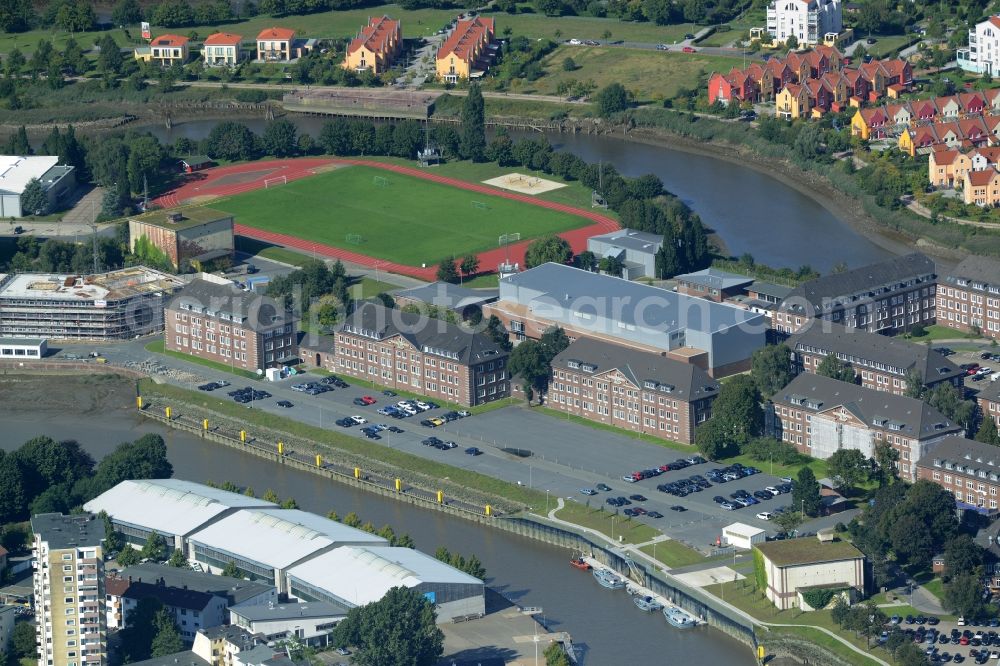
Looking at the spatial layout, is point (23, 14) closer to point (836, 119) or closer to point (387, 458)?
point (836, 119)

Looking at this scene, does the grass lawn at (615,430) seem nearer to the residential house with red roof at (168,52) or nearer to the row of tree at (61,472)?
the row of tree at (61,472)

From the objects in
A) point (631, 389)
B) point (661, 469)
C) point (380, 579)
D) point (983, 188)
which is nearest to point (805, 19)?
point (983, 188)

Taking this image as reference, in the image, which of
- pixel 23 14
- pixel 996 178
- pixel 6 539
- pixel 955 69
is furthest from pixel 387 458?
pixel 23 14

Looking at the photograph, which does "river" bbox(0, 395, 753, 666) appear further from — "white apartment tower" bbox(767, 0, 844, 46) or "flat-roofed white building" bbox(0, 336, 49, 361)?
"white apartment tower" bbox(767, 0, 844, 46)

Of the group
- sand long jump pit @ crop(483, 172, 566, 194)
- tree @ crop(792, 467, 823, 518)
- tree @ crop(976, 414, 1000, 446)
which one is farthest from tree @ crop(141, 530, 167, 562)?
sand long jump pit @ crop(483, 172, 566, 194)

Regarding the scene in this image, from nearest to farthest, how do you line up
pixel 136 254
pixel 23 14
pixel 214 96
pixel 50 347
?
pixel 50 347 → pixel 136 254 → pixel 214 96 → pixel 23 14

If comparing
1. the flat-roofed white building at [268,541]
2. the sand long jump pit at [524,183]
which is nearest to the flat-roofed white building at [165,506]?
the flat-roofed white building at [268,541]

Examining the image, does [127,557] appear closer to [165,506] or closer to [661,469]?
[165,506]
